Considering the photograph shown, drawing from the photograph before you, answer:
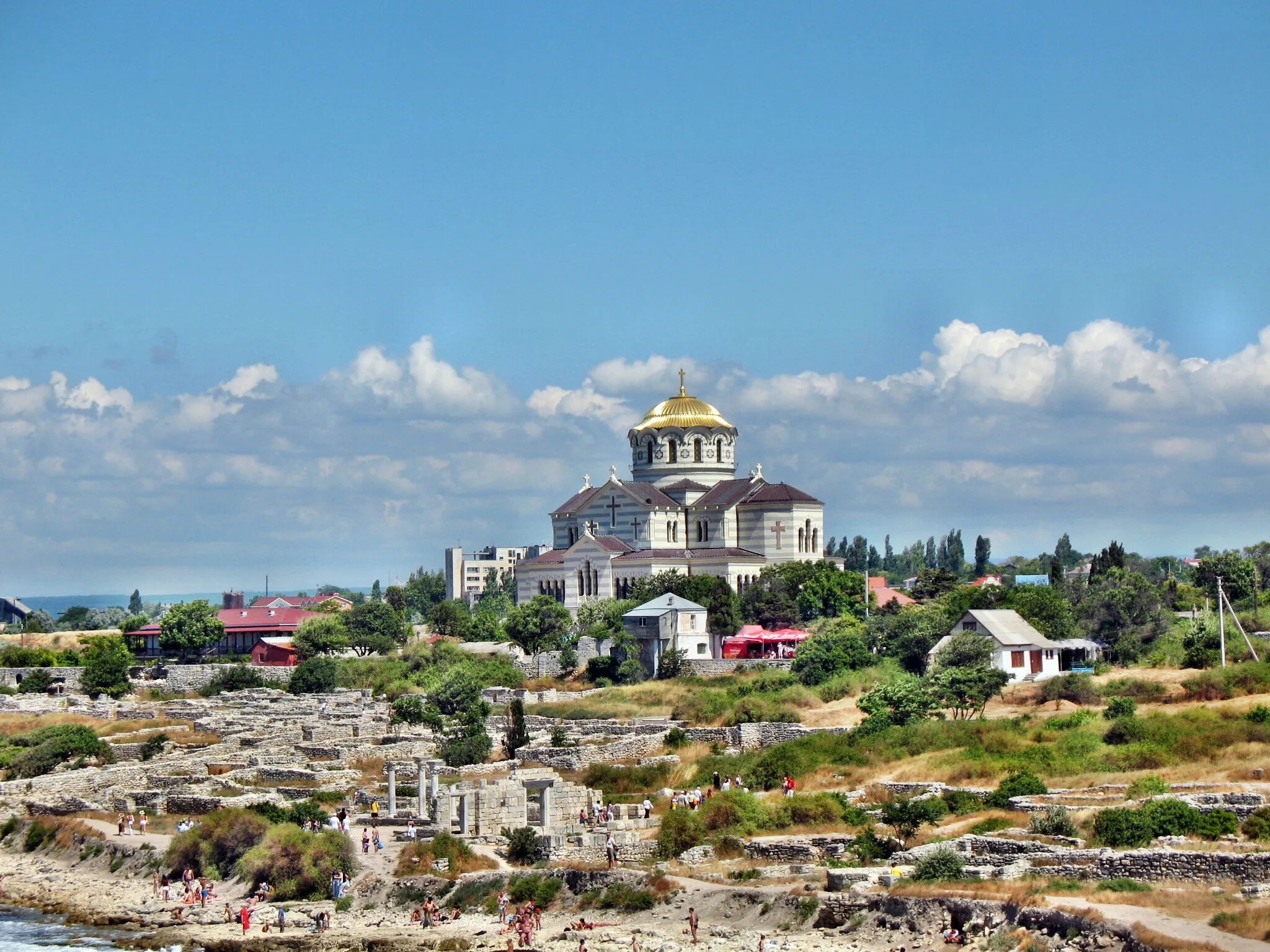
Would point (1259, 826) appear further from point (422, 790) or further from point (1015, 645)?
point (1015, 645)

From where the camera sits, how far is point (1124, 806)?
34.4 m

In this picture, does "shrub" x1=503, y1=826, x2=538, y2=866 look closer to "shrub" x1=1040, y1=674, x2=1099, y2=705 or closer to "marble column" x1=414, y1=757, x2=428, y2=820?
"marble column" x1=414, y1=757, x2=428, y2=820

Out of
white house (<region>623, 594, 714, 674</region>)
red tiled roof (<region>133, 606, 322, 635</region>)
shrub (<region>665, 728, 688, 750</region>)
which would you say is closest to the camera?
shrub (<region>665, 728, 688, 750</region>)

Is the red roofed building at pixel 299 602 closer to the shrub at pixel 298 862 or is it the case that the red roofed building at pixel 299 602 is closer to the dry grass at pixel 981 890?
the shrub at pixel 298 862

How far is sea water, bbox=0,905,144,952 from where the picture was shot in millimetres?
33750

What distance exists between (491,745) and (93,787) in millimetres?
11304

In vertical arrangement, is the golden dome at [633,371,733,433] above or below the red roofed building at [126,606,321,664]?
above

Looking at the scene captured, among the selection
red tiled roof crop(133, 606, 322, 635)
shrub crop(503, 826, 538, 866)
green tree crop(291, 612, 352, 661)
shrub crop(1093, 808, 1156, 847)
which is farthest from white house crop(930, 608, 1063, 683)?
red tiled roof crop(133, 606, 322, 635)

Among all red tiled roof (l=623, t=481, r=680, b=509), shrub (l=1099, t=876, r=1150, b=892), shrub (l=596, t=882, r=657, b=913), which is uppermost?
red tiled roof (l=623, t=481, r=680, b=509)

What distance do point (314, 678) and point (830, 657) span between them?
21.5 metres

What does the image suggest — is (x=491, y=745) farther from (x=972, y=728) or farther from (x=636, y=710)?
(x=972, y=728)

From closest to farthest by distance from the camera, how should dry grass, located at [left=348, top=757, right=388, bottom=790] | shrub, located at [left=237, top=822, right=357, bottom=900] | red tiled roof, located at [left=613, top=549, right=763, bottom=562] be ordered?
shrub, located at [left=237, top=822, right=357, bottom=900]
dry grass, located at [left=348, top=757, right=388, bottom=790]
red tiled roof, located at [left=613, top=549, right=763, bottom=562]

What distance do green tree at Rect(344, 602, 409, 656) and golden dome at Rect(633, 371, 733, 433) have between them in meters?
18.2

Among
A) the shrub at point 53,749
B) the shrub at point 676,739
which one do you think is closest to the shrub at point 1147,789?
the shrub at point 676,739
